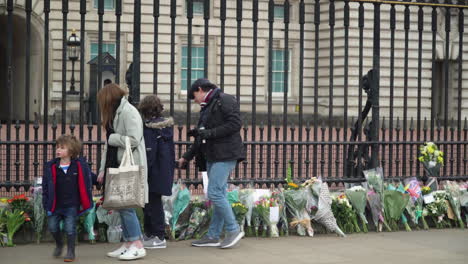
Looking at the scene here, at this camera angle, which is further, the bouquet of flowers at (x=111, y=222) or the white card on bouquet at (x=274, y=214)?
the white card on bouquet at (x=274, y=214)

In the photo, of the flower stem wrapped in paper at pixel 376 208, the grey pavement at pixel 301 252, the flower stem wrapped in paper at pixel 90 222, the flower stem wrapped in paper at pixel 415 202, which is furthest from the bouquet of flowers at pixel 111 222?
the flower stem wrapped in paper at pixel 415 202

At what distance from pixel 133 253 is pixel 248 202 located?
5.61 feet

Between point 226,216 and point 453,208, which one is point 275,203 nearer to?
point 226,216

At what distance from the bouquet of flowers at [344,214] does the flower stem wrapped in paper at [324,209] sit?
0.17 meters

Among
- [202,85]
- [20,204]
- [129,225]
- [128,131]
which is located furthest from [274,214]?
[20,204]

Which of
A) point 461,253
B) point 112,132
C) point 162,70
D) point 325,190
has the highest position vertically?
point 162,70

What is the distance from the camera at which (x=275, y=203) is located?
342 inches

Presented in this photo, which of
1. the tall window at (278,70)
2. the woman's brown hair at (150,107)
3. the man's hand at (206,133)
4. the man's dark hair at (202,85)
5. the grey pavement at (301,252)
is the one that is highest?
the tall window at (278,70)

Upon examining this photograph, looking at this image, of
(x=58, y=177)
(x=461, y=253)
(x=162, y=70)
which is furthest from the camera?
(x=162, y=70)

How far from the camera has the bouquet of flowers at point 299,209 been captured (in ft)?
28.7

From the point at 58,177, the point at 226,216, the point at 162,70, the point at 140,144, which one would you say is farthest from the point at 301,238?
the point at 162,70

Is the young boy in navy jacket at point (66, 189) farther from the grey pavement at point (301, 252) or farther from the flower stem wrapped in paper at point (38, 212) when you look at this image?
the flower stem wrapped in paper at point (38, 212)

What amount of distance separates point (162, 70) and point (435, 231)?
17.5 metres

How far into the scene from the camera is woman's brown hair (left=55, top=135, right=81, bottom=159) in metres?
7.29
